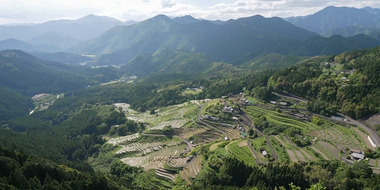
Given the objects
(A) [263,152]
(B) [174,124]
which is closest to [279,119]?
(A) [263,152]

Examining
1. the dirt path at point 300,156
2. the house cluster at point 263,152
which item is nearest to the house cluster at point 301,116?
the dirt path at point 300,156

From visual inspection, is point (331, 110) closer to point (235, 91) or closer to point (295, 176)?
point (295, 176)

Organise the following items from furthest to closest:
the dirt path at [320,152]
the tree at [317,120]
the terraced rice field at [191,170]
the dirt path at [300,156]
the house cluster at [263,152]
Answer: the tree at [317,120] → the house cluster at [263,152] → the terraced rice field at [191,170] → the dirt path at [320,152] → the dirt path at [300,156]

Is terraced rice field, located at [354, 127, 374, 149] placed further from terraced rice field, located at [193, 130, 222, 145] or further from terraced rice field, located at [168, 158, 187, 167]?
terraced rice field, located at [168, 158, 187, 167]

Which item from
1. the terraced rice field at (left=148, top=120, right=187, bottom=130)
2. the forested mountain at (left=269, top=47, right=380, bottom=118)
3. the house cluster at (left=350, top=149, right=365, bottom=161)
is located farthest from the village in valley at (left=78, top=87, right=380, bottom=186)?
the forested mountain at (left=269, top=47, right=380, bottom=118)

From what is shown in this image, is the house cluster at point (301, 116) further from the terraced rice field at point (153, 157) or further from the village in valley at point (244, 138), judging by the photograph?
the terraced rice field at point (153, 157)

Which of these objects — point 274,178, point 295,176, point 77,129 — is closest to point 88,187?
point 274,178

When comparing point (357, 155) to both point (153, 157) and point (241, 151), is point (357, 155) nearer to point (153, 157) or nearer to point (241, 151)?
point (241, 151)
